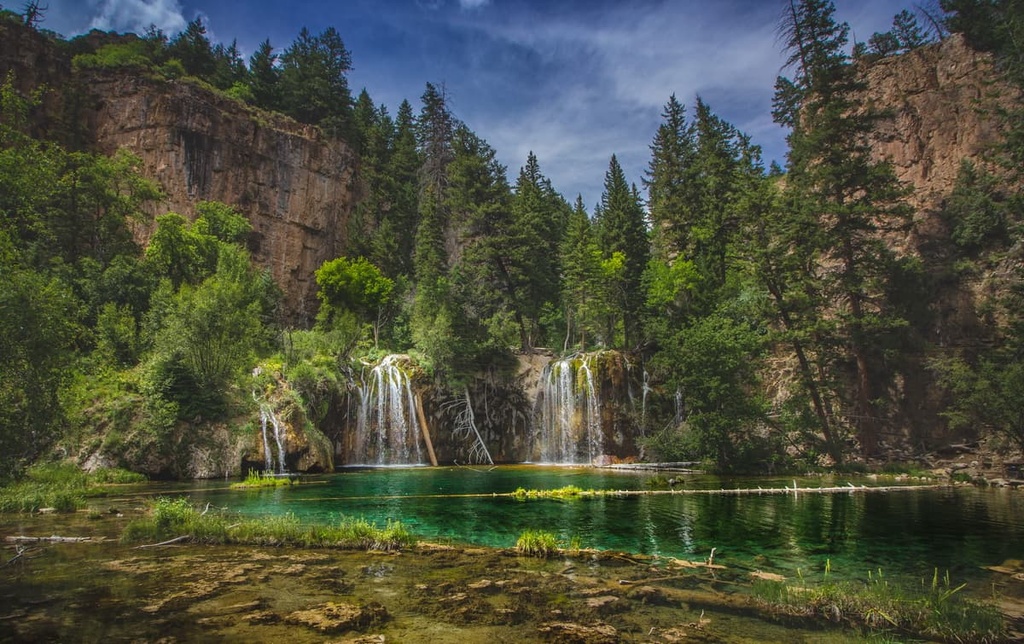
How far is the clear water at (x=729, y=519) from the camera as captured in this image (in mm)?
9734

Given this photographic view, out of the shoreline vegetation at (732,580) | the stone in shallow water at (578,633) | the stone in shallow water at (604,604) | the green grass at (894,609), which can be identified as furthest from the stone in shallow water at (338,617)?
the green grass at (894,609)

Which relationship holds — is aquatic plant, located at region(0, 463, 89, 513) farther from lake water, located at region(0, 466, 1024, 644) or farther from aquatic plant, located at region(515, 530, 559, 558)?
aquatic plant, located at region(515, 530, 559, 558)

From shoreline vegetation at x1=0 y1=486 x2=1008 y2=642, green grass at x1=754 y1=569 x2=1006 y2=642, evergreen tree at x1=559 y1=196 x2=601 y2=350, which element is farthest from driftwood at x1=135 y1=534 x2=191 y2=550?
evergreen tree at x1=559 y1=196 x2=601 y2=350

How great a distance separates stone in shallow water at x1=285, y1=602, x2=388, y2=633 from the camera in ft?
19.1

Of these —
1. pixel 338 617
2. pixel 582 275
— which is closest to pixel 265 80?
pixel 582 275

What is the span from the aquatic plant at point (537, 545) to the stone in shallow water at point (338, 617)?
12.0 feet

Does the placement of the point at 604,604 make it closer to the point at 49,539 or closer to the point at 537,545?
the point at 537,545

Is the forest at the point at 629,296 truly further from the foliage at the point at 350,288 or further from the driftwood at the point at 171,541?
the driftwood at the point at 171,541

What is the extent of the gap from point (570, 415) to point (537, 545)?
24.6m

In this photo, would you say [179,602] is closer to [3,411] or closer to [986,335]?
[3,411]

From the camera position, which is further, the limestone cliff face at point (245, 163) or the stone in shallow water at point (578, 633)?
the limestone cliff face at point (245, 163)

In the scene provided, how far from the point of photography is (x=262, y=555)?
9.16m

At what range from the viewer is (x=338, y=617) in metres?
6.09

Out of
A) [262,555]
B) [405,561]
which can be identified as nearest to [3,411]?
[262,555]
